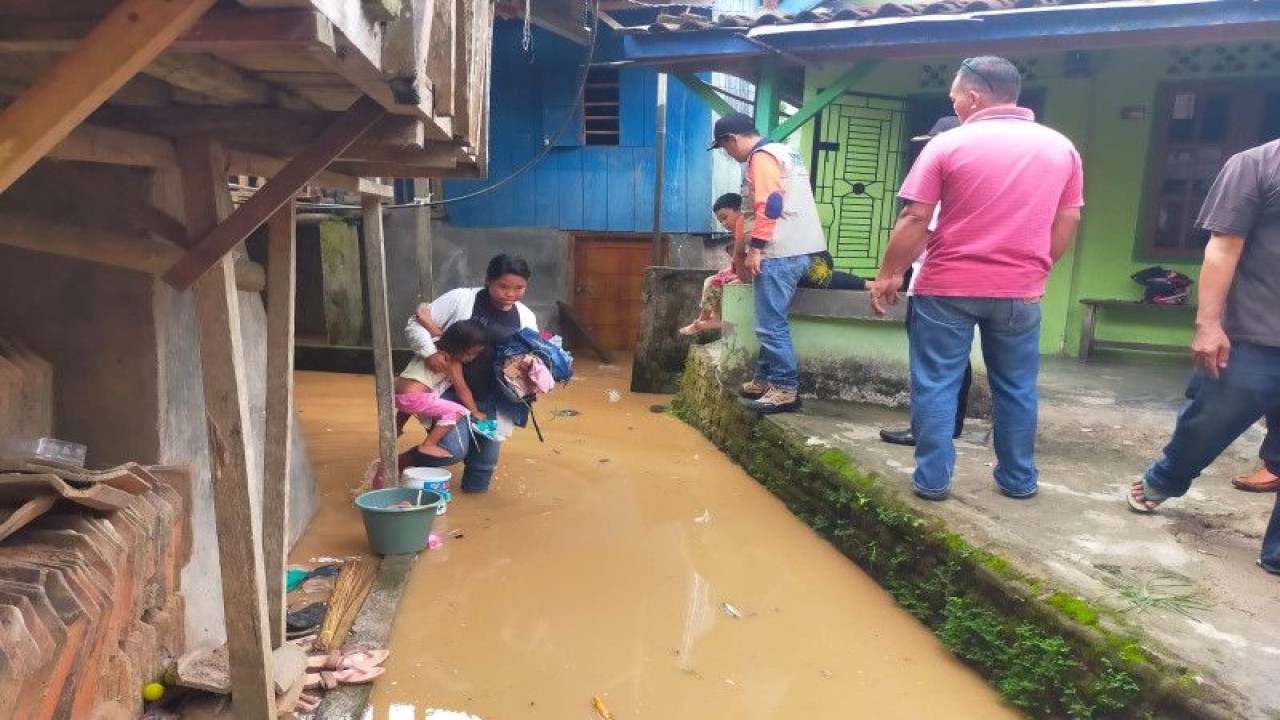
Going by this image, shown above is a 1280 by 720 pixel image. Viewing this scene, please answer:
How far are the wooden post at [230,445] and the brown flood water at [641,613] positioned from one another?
0.62 meters

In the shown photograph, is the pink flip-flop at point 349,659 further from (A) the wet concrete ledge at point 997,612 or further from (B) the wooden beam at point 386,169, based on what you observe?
(A) the wet concrete ledge at point 997,612

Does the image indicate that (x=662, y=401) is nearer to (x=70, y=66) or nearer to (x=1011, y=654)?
(x=1011, y=654)

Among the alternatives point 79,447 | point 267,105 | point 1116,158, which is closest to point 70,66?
point 267,105

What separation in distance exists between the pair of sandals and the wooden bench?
7.27 meters

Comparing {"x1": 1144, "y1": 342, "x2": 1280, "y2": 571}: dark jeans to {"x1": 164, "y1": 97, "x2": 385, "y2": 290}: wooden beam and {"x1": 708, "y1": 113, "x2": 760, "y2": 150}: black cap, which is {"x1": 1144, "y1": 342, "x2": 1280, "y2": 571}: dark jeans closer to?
{"x1": 708, "y1": 113, "x2": 760, "y2": 150}: black cap

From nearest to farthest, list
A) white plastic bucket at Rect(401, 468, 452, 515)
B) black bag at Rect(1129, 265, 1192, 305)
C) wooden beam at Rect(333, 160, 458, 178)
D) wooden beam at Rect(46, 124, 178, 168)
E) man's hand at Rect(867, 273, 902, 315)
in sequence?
1. wooden beam at Rect(46, 124, 178, 168)
2. wooden beam at Rect(333, 160, 458, 178)
3. man's hand at Rect(867, 273, 902, 315)
4. white plastic bucket at Rect(401, 468, 452, 515)
5. black bag at Rect(1129, 265, 1192, 305)

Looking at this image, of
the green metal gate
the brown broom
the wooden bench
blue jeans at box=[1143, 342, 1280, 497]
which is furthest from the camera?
the green metal gate

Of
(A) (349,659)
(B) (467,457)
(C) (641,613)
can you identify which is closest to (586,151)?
(B) (467,457)

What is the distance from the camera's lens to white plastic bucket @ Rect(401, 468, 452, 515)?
462cm

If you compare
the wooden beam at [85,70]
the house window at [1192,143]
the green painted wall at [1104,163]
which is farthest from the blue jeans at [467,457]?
the house window at [1192,143]

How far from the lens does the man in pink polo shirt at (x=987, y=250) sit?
12.4 ft

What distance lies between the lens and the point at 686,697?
317cm

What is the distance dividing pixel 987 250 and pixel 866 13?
3.54 metres

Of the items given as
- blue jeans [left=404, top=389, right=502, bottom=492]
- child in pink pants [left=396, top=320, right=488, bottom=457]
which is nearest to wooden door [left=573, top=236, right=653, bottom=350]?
blue jeans [left=404, top=389, right=502, bottom=492]
